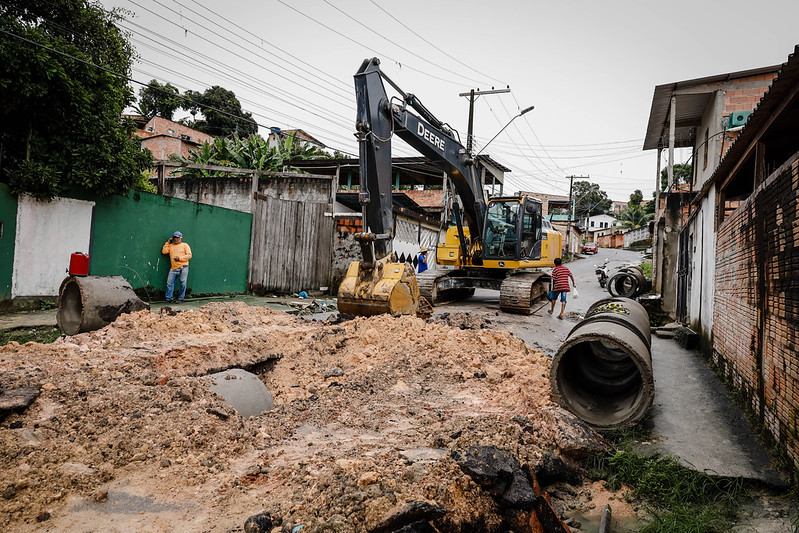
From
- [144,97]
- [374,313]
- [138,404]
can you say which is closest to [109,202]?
[374,313]

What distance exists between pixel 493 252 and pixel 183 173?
14.8m

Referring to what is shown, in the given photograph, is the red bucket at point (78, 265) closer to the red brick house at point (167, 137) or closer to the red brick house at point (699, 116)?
the red brick house at point (699, 116)

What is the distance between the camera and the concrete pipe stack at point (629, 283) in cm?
1393

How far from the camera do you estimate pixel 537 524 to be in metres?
2.70

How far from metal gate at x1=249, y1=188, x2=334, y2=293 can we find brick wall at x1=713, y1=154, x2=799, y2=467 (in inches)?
A: 406

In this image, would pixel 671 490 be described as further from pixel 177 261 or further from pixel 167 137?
pixel 167 137

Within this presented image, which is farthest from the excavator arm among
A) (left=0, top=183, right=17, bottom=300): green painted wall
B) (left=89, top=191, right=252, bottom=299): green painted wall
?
(left=0, top=183, right=17, bottom=300): green painted wall

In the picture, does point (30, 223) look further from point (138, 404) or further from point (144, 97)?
point (144, 97)

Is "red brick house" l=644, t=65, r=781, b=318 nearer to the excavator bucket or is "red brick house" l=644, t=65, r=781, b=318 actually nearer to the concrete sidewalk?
the concrete sidewalk

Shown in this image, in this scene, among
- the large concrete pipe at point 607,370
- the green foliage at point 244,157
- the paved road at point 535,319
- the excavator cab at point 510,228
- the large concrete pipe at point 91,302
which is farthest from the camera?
the green foliage at point 244,157

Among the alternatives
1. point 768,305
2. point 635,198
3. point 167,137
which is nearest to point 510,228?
point 768,305

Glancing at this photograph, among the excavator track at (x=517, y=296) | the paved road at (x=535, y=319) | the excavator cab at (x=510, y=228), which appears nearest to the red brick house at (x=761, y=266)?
the paved road at (x=535, y=319)

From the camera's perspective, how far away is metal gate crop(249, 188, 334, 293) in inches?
493

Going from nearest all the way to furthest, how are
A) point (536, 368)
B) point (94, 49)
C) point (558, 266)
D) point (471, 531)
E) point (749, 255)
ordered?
point (471, 531), point (749, 255), point (536, 368), point (94, 49), point (558, 266)
